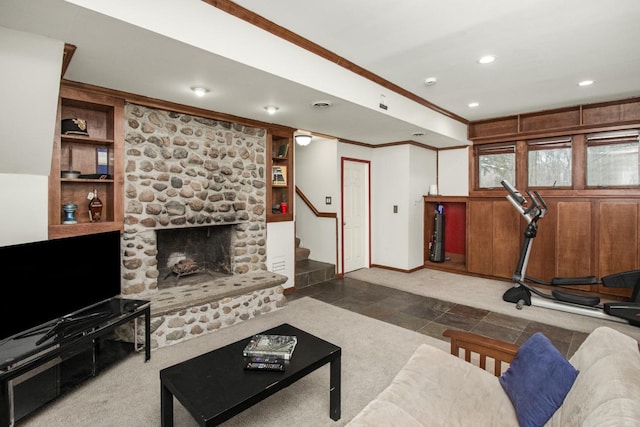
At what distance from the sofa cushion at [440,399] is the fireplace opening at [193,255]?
2.96 meters

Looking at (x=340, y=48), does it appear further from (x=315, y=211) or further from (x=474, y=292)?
(x=474, y=292)

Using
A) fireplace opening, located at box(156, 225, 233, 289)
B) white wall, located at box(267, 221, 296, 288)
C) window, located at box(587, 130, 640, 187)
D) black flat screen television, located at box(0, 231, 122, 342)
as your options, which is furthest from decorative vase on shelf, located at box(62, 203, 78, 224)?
window, located at box(587, 130, 640, 187)

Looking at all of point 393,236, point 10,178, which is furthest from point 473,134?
point 10,178

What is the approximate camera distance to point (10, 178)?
7.96 feet

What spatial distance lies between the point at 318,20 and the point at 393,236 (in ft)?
14.3

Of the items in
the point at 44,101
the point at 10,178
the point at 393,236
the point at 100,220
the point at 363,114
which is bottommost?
the point at 393,236

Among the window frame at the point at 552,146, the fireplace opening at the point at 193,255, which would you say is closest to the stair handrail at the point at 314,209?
the fireplace opening at the point at 193,255

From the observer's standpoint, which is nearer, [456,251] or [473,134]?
[473,134]

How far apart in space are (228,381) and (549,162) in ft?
18.4

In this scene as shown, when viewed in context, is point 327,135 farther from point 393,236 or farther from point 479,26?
point 479,26

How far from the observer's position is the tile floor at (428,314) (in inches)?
131

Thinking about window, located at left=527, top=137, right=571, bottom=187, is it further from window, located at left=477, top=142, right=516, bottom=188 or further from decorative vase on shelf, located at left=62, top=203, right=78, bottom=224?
decorative vase on shelf, located at left=62, top=203, right=78, bottom=224

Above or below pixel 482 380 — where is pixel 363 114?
above

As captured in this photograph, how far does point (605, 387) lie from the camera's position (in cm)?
113
